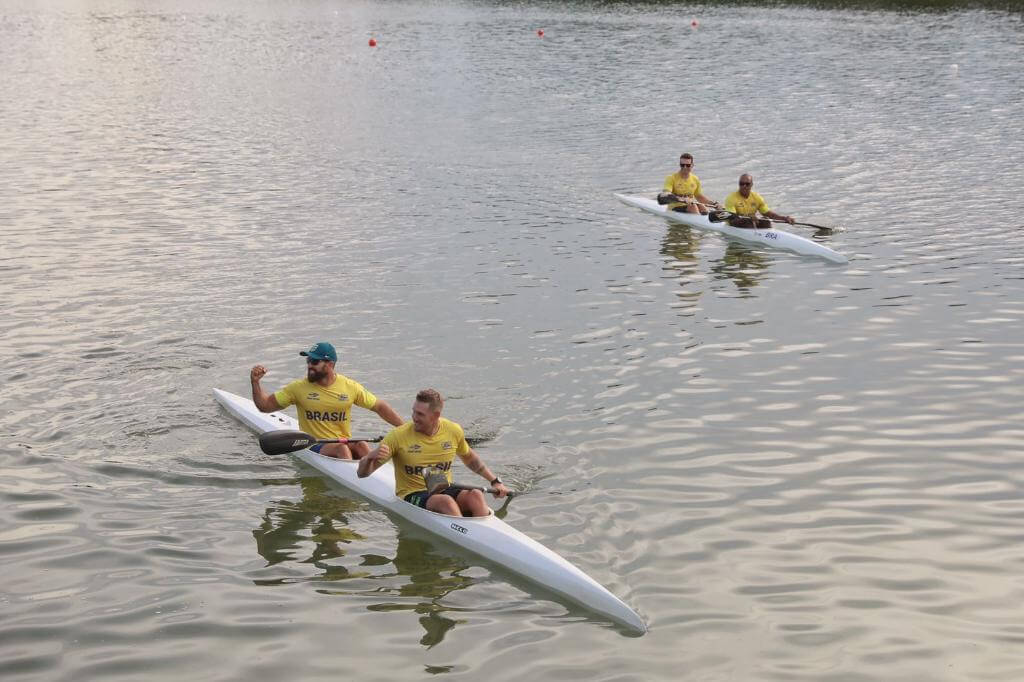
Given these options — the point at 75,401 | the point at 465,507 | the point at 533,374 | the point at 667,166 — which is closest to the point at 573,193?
the point at 667,166

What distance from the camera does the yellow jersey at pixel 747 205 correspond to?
2880 centimetres

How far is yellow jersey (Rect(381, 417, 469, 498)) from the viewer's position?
13.6 meters

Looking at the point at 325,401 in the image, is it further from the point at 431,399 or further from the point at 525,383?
the point at 525,383

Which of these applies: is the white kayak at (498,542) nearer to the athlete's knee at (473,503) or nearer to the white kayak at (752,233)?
the athlete's knee at (473,503)

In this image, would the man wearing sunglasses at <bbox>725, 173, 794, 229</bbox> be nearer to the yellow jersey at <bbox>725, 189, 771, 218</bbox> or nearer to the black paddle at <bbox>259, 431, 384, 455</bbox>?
the yellow jersey at <bbox>725, 189, 771, 218</bbox>

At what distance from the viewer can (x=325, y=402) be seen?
15.2 m

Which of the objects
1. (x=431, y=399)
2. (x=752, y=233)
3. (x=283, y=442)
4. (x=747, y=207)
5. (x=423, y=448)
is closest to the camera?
(x=431, y=399)

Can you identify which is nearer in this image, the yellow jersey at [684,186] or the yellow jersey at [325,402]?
the yellow jersey at [325,402]

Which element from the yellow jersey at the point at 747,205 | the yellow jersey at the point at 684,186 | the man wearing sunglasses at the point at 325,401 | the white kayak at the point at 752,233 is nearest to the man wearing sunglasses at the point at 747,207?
the yellow jersey at the point at 747,205

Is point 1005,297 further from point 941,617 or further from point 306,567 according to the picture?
point 306,567

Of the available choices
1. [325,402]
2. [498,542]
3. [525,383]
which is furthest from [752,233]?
[498,542]

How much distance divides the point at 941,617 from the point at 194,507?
906cm

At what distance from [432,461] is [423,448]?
0.22 metres

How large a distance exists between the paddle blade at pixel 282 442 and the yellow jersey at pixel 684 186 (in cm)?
1854
